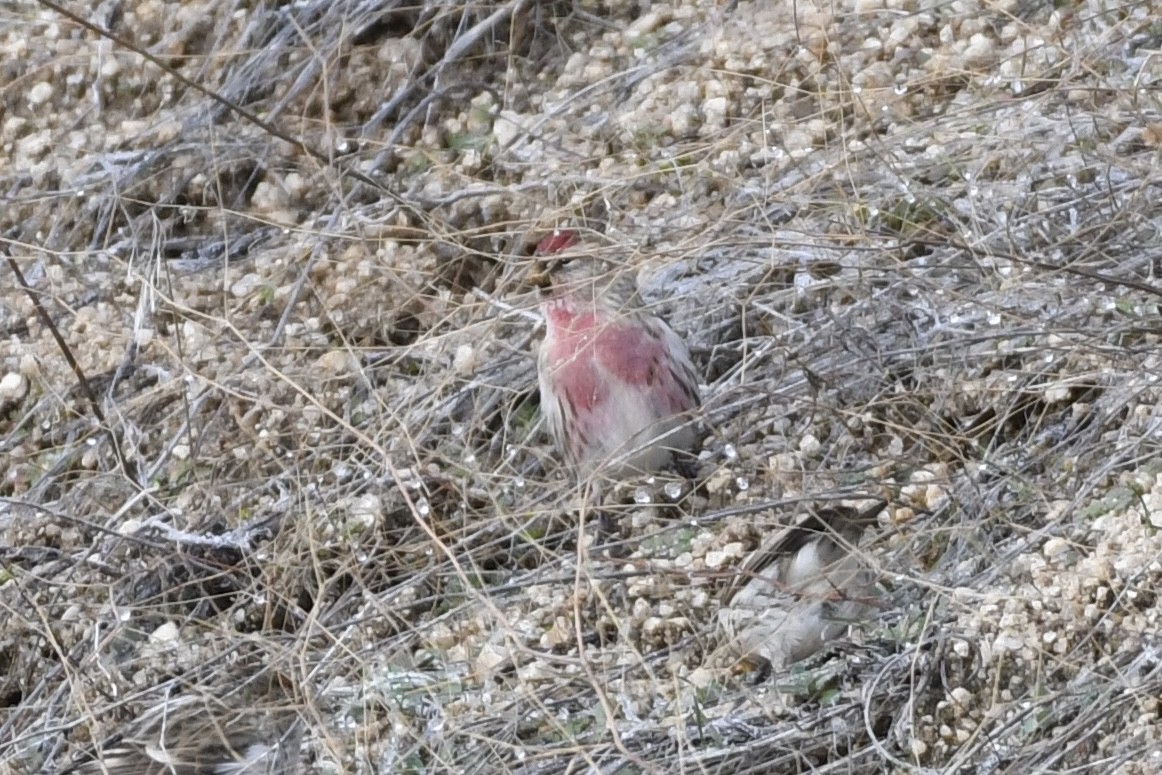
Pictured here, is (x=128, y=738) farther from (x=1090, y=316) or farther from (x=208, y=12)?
(x=208, y=12)

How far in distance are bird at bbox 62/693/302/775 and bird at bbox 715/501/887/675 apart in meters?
0.68

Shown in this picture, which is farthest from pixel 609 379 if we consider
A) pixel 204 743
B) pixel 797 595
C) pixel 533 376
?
pixel 204 743

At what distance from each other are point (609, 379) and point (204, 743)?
35.1 inches

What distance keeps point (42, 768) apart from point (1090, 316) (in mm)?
1782

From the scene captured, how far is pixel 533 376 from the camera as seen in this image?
3.41 m

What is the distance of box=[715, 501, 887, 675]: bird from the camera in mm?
2652

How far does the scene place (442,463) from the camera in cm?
329

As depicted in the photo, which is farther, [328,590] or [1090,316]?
[328,590]

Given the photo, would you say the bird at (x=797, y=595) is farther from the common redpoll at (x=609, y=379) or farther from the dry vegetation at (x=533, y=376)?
the common redpoll at (x=609, y=379)

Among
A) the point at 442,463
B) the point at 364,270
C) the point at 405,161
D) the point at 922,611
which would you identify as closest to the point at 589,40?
the point at 405,161

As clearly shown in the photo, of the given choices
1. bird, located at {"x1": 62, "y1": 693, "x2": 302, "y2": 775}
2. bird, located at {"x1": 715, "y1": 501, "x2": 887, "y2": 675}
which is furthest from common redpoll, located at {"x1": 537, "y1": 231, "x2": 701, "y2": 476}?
bird, located at {"x1": 62, "y1": 693, "x2": 302, "y2": 775}

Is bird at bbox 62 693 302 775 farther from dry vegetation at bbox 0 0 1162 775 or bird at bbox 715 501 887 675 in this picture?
bird at bbox 715 501 887 675

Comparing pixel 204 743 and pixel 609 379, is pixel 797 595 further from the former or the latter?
pixel 204 743

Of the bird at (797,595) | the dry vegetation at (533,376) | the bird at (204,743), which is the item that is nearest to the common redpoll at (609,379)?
the dry vegetation at (533,376)
